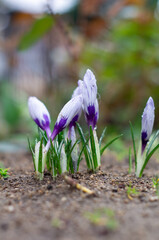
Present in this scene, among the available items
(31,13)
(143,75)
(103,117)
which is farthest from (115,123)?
(31,13)

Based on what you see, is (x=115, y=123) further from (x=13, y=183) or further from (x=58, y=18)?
(x=13, y=183)

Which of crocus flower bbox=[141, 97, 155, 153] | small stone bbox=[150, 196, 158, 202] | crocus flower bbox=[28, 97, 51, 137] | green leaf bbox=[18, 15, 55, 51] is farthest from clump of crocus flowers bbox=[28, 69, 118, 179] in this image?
green leaf bbox=[18, 15, 55, 51]

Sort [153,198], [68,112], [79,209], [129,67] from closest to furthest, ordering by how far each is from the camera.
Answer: [79,209] → [153,198] → [68,112] → [129,67]

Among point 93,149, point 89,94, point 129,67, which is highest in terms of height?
point 129,67

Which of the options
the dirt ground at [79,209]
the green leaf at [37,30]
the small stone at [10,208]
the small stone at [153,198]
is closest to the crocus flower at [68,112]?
the dirt ground at [79,209]

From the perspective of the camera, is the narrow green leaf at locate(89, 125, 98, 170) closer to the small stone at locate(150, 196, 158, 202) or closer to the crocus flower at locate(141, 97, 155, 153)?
the crocus flower at locate(141, 97, 155, 153)

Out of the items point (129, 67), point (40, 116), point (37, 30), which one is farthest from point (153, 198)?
point (129, 67)

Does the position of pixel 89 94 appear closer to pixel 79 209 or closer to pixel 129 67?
pixel 79 209

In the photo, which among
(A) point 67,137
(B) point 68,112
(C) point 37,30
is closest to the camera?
(B) point 68,112
